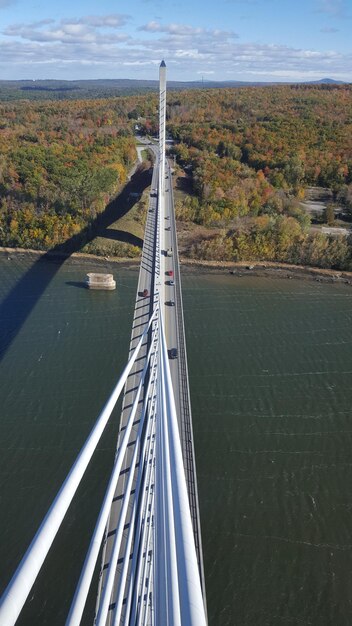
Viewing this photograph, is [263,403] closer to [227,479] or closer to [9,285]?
[227,479]

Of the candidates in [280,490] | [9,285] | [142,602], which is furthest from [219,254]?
[142,602]

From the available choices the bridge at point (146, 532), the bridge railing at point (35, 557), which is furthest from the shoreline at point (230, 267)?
the bridge railing at point (35, 557)

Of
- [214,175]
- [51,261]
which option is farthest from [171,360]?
[214,175]

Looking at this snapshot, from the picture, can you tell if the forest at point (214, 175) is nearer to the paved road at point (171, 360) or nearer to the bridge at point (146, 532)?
the paved road at point (171, 360)

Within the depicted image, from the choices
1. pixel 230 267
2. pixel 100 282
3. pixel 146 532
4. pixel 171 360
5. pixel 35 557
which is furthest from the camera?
pixel 230 267

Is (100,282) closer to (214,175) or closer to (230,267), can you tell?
(230,267)
